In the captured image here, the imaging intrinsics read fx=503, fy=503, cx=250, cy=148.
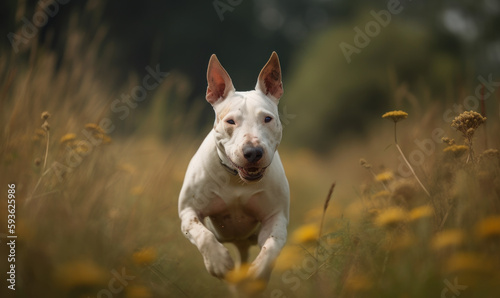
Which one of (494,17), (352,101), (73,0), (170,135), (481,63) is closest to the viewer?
(170,135)

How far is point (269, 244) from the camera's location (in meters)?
3.36

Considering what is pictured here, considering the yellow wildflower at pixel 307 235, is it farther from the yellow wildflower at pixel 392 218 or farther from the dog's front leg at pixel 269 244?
the yellow wildflower at pixel 392 218

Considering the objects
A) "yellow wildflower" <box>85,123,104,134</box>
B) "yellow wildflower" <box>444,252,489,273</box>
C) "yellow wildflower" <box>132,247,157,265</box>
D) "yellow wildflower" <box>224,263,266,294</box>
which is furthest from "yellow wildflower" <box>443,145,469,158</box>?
"yellow wildflower" <box>85,123,104,134</box>

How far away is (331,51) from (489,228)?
36.5ft

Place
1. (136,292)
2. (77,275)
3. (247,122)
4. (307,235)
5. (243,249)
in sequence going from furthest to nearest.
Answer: (243,249) → (247,122) → (307,235) → (136,292) → (77,275)

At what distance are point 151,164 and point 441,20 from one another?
9905 millimetres

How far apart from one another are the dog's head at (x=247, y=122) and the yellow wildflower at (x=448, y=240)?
3.77 feet

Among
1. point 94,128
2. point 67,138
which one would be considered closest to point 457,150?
point 94,128

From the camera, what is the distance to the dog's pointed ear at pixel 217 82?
149 inches

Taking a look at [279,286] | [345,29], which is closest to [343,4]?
[345,29]

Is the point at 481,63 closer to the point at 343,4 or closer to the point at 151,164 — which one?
the point at 151,164

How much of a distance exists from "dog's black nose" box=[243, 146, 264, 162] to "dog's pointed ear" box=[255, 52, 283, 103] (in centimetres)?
79

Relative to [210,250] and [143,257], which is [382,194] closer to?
[210,250]

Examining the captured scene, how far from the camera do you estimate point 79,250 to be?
2.51 m
